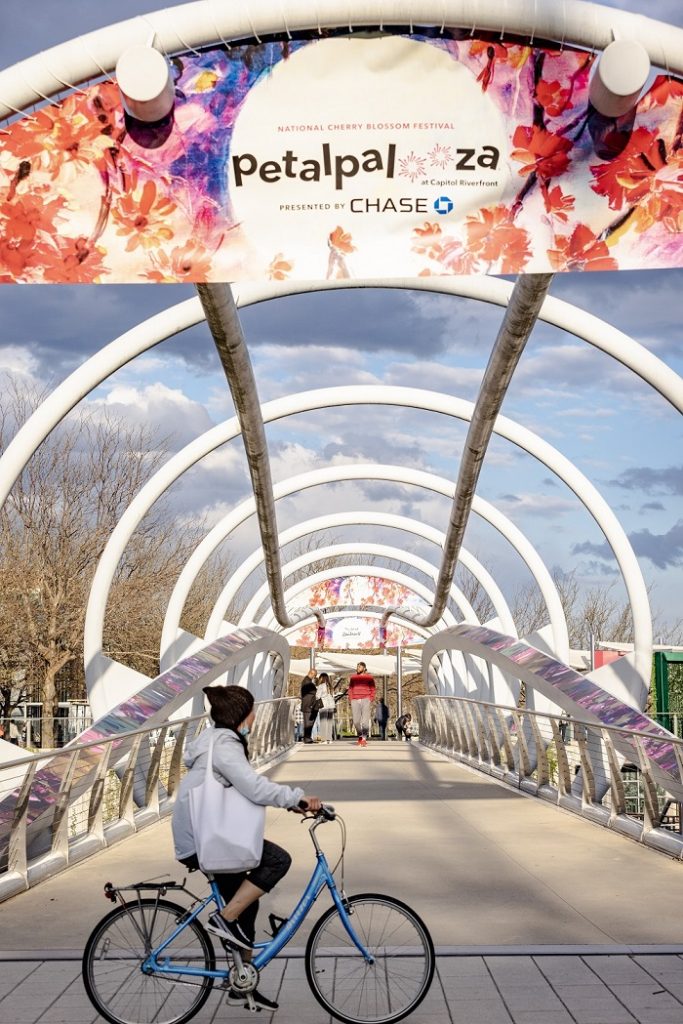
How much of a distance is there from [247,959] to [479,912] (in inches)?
108

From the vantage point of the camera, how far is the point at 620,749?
36.4 ft

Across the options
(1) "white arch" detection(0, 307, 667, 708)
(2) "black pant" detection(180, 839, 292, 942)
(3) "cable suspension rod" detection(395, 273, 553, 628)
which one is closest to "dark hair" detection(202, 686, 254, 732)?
(2) "black pant" detection(180, 839, 292, 942)

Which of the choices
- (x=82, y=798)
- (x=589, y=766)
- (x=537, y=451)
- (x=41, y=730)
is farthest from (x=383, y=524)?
(x=82, y=798)

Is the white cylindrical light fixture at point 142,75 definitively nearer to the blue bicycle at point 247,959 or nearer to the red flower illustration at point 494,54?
the red flower illustration at point 494,54

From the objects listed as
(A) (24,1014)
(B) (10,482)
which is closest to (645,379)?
(B) (10,482)

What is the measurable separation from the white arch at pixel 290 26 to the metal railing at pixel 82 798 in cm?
390

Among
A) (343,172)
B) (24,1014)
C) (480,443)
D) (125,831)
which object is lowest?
(24,1014)

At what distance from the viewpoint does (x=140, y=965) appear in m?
5.01

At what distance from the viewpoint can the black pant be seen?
16.6 feet

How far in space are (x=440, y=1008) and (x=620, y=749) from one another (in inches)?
239

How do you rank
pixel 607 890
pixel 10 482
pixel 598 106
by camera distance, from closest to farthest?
pixel 598 106, pixel 607 890, pixel 10 482

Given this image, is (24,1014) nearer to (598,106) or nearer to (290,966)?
(290,966)

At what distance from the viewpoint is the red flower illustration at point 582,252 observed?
25.7 ft

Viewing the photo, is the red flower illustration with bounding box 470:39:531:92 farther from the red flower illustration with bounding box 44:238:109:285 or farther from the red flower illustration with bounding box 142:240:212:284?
the red flower illustration with bounding box 44:238:109:285
